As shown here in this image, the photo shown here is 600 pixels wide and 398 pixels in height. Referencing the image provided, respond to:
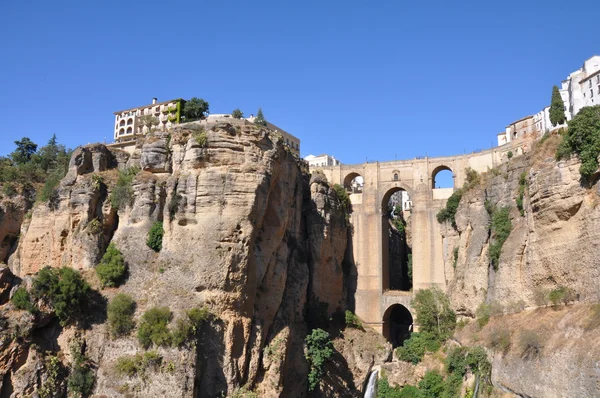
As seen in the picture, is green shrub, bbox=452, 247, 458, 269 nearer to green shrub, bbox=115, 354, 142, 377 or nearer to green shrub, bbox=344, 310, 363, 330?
green shrub, bbox=344, 310, 363, 330

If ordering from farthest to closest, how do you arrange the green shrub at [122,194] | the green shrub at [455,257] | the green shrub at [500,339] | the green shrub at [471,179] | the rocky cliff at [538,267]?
the green shrub at [471,179] → the green shrub at [455,257] → the green shrub at [122,194] → the green shrub at [500,339] → the rocky cliff at [538,267]

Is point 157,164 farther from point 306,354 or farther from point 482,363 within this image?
point 482,363

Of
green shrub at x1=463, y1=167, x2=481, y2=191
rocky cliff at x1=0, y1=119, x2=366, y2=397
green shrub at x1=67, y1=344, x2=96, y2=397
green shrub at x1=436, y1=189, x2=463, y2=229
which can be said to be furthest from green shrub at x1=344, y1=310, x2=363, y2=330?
green shrub at x1=67, y1=344, x2=96, y2=397

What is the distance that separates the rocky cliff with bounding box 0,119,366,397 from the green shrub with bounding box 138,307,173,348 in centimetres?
45

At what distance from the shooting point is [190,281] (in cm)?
2970

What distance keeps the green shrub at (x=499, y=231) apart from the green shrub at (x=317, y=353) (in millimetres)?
10860

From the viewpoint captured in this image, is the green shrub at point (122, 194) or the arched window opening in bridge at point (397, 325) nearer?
the green shrub at point (122, 194)

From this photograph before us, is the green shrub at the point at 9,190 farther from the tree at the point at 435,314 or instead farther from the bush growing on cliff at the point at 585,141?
the bush growing on cliff at the point at 585,141

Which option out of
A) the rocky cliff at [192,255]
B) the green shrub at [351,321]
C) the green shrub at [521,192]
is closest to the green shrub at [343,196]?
the rocky cliff at [192,255]

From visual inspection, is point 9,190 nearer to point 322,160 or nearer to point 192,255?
point 192,255

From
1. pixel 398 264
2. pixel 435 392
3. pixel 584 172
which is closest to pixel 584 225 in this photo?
pixel 584 172

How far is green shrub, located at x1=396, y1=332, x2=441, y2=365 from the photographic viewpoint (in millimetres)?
37969

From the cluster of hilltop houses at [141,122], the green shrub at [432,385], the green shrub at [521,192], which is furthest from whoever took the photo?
the cluster of hilltop houses at [141,122]

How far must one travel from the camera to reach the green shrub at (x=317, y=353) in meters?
35.0
